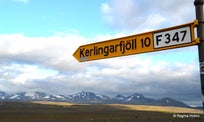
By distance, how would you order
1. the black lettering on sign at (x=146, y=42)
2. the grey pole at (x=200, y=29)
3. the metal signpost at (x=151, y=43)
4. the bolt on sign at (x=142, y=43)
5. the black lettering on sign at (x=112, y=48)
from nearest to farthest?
the grey pole at (x=200, y=29) < the metal signpost at (x=151, y=43) < the bolt on sign at (x=142, y=43) < the black lettering on sign at (x=146, y=42) < the black lettering on sign at (x=112, y=48)

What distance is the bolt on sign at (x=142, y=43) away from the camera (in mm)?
7141

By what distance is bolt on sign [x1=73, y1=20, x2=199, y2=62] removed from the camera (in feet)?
23.4

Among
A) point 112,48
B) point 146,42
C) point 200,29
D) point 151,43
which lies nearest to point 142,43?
point 146,42

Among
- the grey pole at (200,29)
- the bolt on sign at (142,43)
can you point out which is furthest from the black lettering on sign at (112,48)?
the grey pole at (200,29)

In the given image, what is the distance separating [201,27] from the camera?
6.93 meters

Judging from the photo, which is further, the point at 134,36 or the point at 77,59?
the point at 77,59

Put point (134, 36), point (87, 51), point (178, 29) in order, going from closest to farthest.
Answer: point (178, 29), point (134, 36), point (87, 51)

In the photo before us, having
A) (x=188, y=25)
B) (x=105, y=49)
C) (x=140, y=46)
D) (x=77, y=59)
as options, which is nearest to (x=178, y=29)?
(x=188, y=25)

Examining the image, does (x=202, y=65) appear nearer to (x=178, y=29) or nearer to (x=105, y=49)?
(x=178, y=29)

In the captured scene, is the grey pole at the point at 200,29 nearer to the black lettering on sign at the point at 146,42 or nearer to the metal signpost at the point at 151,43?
the metal signpost at the point at 151,43

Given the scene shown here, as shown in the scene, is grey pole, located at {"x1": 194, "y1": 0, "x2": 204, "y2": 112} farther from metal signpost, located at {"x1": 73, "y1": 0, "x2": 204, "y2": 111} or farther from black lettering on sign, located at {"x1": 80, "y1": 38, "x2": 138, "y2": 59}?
black lettering on sign, located at {"x1": 80, "y1": 38, "x2": 138, "y2": 59}

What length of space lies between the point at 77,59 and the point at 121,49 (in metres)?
1.26

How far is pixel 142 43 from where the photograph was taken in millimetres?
7660

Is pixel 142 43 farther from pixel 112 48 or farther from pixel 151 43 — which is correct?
pixel 112 48
